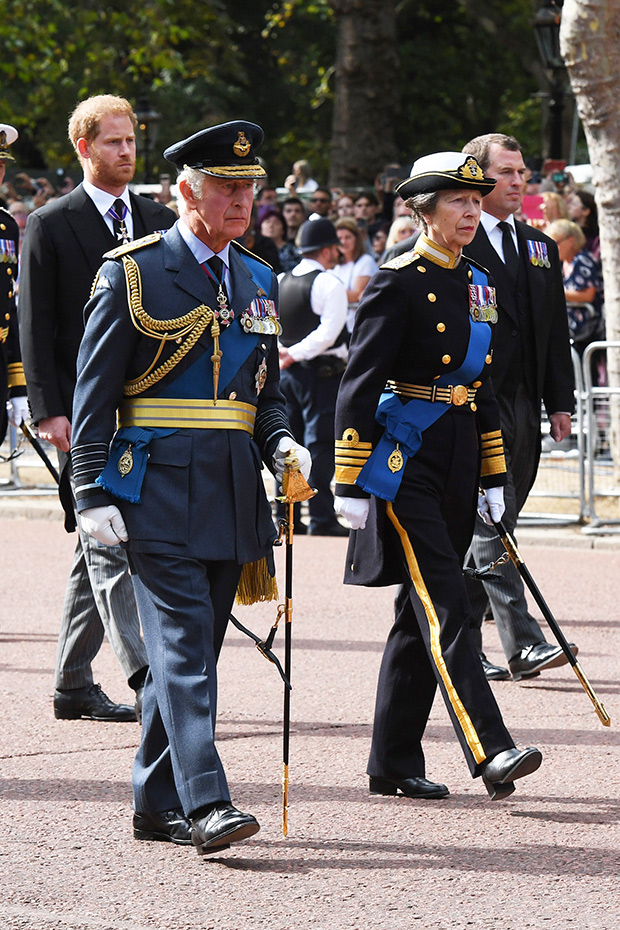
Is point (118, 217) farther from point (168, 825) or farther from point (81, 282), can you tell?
point (168, 825)

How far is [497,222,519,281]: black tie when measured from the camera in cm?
701

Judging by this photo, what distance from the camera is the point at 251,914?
4176mm

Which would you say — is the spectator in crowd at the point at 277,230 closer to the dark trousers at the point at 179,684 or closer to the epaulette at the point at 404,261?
the epaulette at the point at 404,261

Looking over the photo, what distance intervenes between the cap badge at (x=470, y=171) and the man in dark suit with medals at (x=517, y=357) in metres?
1.67

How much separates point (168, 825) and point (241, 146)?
190cm

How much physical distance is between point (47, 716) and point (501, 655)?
2.25 metres

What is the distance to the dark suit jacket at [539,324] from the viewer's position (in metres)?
6.95

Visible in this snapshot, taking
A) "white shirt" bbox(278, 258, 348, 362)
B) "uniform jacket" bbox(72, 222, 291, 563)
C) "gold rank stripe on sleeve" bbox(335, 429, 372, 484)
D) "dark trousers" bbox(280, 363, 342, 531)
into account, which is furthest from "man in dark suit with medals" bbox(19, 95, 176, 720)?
"dark trousers" bbox(280, 363, 342, 531)

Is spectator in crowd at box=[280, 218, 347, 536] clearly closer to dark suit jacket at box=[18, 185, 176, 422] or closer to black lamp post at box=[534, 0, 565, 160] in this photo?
dark suit jacket at box=[18, 185, 176, 422]

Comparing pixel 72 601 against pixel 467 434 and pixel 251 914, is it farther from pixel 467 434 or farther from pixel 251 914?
pixel 251 914

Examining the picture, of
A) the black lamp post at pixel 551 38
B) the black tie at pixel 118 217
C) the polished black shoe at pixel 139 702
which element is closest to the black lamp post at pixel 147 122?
the black lamp post at pixel 551 38

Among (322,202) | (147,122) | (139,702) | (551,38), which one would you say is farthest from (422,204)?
(147,122)

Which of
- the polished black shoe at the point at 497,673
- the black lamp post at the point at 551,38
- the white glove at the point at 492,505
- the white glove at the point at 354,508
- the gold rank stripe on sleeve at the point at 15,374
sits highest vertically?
the black lamp post at the point at 551,38

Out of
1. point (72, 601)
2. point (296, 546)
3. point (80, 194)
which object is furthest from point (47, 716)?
point (296, 546)
